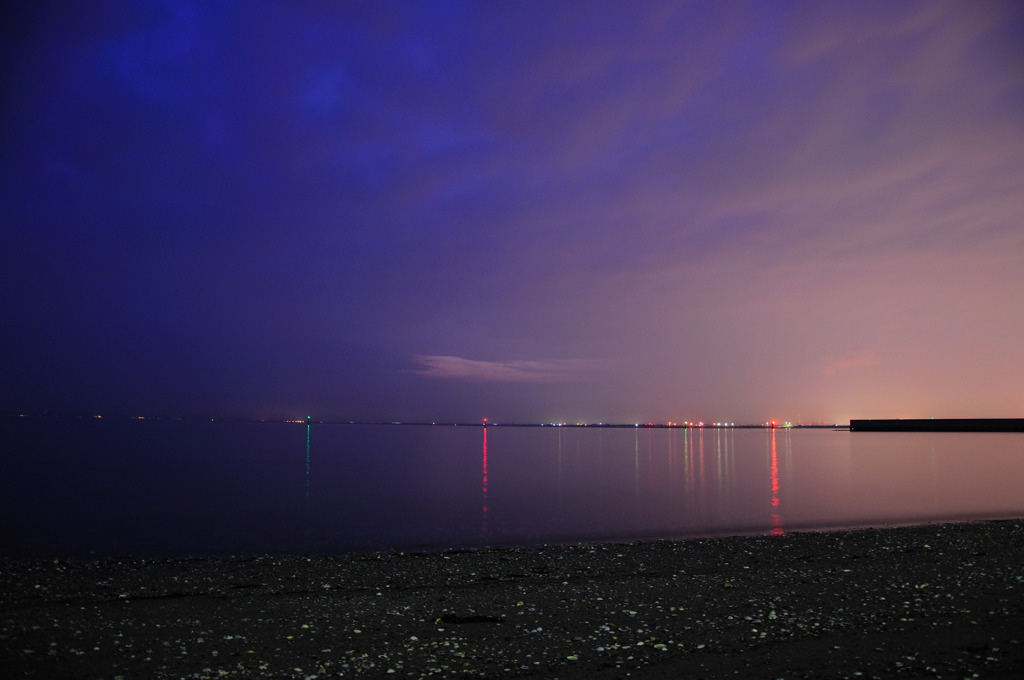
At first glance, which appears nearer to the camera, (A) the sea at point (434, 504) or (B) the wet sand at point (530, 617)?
(B) the wet sand at point (530, 617)

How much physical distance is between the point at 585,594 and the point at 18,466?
6647 cm

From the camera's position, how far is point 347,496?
38.6 m

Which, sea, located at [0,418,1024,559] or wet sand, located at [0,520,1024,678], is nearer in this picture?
wet sand, located at [0,520,1024,678]

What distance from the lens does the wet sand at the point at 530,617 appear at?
870 centimetres

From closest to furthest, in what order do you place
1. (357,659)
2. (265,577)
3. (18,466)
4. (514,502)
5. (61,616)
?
(357,659) → (61,616) → (265,577) → (514,502) → (18,466)

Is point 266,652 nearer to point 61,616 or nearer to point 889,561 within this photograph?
point 61,616

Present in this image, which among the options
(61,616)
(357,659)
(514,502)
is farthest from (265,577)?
(514,502)

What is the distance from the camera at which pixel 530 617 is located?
11.1 metres

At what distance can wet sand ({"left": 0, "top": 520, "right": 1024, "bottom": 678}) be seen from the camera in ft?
28.6

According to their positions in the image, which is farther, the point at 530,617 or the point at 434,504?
the point at 434,504

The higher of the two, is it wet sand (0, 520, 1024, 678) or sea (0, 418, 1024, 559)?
wet sand (0, 520, 1024, 678)

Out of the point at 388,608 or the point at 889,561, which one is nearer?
the point at 388,608

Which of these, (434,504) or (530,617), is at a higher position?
(530,617)

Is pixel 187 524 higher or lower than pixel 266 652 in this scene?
lower
